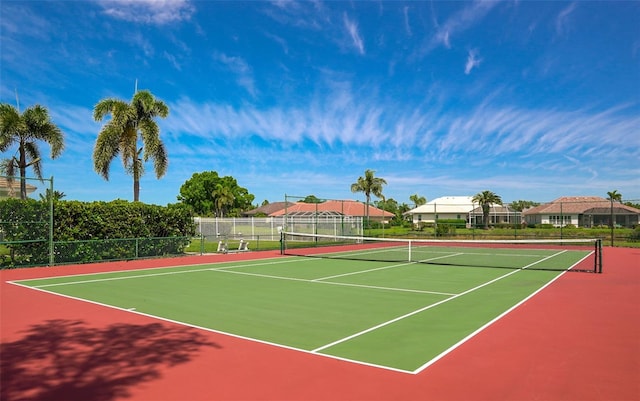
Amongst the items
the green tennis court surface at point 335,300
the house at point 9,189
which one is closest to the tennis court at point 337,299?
the green tennis court surface at point 335,300

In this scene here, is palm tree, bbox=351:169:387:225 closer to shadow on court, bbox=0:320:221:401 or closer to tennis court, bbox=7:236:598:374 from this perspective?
tennis court, bbox=7:236:598:374

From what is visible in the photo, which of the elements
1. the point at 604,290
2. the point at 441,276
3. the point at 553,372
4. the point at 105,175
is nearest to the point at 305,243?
the point at 105,175

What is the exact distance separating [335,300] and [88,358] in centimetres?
582

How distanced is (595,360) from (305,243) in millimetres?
23345

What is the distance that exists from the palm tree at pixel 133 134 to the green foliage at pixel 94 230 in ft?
13.6

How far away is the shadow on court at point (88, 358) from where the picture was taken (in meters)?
5.17

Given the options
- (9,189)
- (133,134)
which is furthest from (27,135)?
(9,189)

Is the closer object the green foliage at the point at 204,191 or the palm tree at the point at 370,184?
the palm tree at the point at 370,184

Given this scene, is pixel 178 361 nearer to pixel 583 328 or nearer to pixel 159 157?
pixel 583 328

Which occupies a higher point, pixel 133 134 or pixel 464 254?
pixel 133 134

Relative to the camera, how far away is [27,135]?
25.7 m

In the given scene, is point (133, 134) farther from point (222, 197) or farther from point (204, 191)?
point (204, 191)

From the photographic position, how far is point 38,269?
16500 millimetres

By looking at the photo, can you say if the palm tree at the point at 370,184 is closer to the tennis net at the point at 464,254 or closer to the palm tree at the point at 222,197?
the palm tree at the point at 222,197
